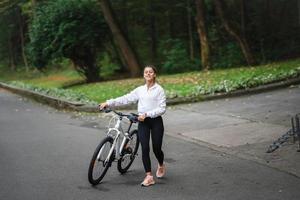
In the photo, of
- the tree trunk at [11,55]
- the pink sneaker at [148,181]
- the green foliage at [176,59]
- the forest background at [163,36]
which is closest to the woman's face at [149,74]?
the pink sneaker at [148,181]

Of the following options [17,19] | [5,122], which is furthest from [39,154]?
[17,19]

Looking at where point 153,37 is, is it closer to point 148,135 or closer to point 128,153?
point 128,153

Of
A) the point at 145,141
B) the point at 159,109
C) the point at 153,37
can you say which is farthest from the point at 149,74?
the point at 153,37

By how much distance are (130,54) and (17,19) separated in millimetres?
25147

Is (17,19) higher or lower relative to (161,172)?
higher

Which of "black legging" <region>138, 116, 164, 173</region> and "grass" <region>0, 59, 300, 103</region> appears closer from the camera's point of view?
"black legging" <region>138, 116, 164, 173</region>

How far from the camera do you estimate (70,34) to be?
Answer: 82.7 ft

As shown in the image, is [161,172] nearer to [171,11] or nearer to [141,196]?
[141,196]

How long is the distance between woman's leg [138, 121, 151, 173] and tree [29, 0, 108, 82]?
57.7 ft

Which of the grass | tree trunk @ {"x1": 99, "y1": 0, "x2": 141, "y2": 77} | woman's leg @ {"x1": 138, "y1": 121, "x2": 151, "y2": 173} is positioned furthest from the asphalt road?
tree trunk @ {"x1": 99, "y1": 0, "x2": 141, "y2": 77}

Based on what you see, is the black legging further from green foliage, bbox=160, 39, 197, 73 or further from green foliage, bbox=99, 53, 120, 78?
green foliage, bbox=99, 53, 120, 78

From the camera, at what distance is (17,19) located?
161 ft

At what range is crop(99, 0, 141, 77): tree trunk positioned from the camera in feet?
84.7

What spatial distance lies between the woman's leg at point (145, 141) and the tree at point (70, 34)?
693 inches
